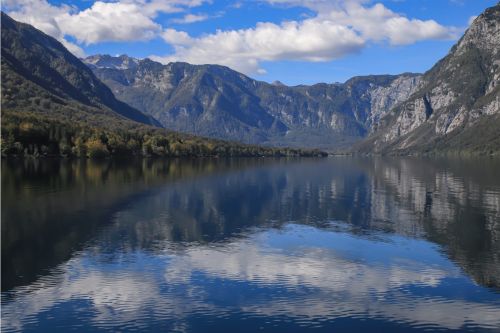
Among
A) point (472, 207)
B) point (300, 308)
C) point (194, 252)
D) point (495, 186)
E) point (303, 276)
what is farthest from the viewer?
point (495, 186)

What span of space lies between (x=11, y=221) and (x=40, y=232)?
828 cm

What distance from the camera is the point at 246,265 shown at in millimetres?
48656

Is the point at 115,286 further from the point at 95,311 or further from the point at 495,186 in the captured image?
the point at 495,186

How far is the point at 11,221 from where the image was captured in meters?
68.1

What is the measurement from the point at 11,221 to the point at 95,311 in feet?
125

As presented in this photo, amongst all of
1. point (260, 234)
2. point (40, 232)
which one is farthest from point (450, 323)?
point (40, 232)

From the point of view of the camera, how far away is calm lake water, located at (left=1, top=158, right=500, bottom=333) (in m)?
35.0

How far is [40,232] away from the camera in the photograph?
2459 inches

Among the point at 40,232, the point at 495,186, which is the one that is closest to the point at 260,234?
the point at 40,232

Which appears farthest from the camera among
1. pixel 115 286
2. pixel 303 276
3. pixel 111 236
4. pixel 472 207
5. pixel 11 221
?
pixel 472 207

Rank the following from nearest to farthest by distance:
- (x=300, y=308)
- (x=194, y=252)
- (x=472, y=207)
Answer: (x=300, y=308) → (x=194, y=252) → (x=472, y=207)

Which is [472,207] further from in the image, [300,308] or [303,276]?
[300,308]

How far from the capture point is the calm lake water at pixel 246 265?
115 ft

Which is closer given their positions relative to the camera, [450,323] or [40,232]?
[450,323]
